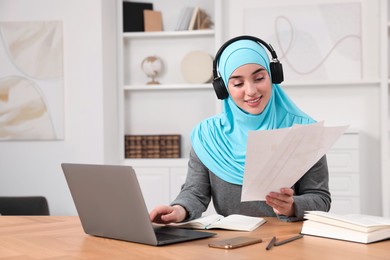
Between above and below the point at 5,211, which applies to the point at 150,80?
above

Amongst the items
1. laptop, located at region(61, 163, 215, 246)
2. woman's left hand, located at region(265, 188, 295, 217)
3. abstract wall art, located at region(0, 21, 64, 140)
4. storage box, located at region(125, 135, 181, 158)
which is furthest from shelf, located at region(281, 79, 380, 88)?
laptop, located at region(61, 163, 215, 246)

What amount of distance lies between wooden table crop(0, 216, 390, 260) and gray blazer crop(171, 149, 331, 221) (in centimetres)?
29

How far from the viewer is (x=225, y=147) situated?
7.85ft

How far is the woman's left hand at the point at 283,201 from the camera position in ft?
Answer: 5.98

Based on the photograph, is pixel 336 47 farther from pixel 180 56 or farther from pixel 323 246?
pixel 323 246

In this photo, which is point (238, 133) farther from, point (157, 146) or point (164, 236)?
point (157, 146)

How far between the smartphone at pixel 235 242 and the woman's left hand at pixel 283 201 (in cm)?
25

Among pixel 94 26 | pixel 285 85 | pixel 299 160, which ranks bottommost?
pixel 299 160

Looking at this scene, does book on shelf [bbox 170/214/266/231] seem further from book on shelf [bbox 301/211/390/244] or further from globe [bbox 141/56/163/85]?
globe [bbox 141/56/163/85]

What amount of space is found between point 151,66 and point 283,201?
3293 millimetres

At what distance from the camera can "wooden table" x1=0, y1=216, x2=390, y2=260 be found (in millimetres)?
1440

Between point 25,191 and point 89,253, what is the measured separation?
11.8 ft

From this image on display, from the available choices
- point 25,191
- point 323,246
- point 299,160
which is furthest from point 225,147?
point 25,191

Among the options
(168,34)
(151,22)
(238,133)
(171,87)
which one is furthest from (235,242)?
(151,22)
